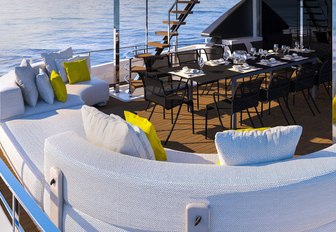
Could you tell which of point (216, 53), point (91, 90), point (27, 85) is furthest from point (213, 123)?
point (216, 53)

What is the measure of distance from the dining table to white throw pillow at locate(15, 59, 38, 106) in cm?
162

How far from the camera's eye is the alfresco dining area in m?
4.91

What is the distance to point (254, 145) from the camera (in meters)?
2.31

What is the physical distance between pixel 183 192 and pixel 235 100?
9.27 ft

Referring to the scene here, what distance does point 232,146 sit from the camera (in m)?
2.30

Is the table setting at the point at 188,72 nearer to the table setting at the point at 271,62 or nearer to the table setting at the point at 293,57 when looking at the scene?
the table setting at the point at 271,62

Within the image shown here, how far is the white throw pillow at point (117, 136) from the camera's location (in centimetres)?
250

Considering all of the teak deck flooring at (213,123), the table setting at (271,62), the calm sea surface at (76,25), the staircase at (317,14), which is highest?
the calm sea surface at (76,25)

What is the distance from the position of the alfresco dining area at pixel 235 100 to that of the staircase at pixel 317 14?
2572 mm

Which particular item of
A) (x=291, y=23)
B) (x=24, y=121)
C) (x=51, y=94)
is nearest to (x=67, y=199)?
(x=24, y=121)

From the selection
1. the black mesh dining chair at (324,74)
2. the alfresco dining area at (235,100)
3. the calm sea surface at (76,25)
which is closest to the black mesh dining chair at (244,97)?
the alfresco dining area at (235,100)

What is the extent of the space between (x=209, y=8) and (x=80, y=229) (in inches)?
964

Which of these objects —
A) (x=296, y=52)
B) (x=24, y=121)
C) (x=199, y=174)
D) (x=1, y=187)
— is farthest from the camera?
(x=296, y=52)

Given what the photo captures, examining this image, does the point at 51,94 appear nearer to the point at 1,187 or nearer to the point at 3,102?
the point at 3,102
